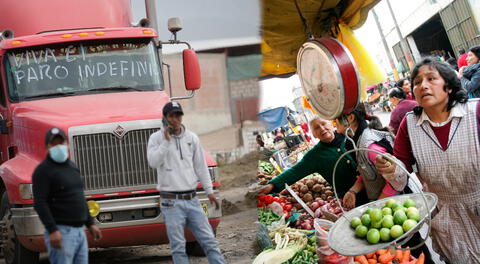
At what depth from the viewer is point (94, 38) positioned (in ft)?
24.9

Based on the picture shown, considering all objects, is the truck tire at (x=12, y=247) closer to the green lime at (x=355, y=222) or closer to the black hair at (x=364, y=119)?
the black hair at (x=364, y=119)

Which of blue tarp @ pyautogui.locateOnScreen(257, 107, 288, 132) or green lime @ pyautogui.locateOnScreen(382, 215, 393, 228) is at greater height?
blue tarp @ pyautogui.locateOnScreen(257, 107, 288, 132)

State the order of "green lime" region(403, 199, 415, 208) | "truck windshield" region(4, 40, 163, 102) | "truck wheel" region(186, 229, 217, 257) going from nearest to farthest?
"green lime" region(403, 199, 415, 208)
"truck windshield" region(4, 40, 163, 102)
"truck wheel" region(186, 229, 217, 257)

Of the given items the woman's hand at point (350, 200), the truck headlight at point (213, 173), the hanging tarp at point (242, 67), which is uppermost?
the hanging tarp at point (242, 67)

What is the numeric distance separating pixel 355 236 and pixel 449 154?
32.7 inches

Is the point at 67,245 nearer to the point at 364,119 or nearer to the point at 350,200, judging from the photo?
the point at 350,200

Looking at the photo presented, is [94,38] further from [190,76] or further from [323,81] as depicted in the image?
[323,81]

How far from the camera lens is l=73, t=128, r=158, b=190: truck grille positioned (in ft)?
21.9

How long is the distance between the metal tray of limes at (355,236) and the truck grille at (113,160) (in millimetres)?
3212

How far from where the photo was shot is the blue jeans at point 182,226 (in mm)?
5477

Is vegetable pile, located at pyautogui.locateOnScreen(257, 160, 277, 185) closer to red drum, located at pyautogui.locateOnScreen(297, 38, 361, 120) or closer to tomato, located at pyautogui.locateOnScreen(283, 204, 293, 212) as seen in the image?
tomato, located at pyautogui.locateOnScreen(283, 204, 293, 212)

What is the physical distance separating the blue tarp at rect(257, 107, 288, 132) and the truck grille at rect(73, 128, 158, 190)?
10455mm

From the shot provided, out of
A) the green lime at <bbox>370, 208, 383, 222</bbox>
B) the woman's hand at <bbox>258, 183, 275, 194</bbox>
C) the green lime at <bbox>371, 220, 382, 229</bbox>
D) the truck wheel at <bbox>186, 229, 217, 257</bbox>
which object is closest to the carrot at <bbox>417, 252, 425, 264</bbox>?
the green lime at <bbox>370, 208, 383, 222</bbox>

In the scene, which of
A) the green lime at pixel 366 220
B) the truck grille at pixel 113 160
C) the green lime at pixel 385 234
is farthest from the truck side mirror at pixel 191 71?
the green lime at pixel 385 234
